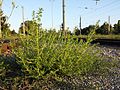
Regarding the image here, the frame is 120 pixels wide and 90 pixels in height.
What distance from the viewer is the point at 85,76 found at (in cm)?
740

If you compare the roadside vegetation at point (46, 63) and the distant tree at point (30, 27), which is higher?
the distant tree at point (30, 27)

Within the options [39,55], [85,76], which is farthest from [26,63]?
[85,76]

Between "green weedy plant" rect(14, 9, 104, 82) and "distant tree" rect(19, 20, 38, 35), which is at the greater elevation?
"distant tree" rect(19, 20, 38, 35)

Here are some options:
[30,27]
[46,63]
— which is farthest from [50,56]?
[30,27]

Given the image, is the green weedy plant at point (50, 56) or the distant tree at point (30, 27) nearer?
the green weedy plant at point (50, 56)

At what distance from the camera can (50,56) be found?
7242mm

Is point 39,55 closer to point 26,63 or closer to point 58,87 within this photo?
point 26,63

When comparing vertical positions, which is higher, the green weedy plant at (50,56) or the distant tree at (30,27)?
the distant tree at (30,27)

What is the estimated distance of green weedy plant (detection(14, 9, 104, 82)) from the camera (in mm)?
6943

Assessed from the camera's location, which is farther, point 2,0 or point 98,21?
point 98,21

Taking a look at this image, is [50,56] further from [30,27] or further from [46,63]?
[30,27]

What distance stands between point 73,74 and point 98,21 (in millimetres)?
1458

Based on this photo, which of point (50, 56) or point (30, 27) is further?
point (30, 27)

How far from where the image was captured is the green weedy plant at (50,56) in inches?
273
